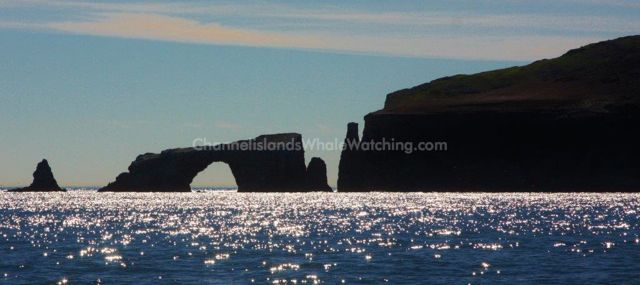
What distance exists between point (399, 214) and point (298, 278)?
68.6 metres

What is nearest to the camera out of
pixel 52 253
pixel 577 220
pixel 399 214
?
pixel 52 253

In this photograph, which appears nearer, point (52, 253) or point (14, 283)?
point (14, 283)

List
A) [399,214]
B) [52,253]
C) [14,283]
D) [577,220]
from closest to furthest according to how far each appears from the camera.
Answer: [14,283], [52,253], [577,220], [399,214]

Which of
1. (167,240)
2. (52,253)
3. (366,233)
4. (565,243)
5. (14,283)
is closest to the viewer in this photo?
(14,283)

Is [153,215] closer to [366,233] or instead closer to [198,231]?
[198,231]

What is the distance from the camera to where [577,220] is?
101m

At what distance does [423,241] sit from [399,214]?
151 ft

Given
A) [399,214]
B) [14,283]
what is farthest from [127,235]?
[399,214]

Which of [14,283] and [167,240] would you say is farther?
[167,240]

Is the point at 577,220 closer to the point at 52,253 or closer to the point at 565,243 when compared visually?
the point at 565,243

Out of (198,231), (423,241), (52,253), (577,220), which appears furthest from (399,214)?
(52,253)

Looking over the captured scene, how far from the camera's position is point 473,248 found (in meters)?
65.2

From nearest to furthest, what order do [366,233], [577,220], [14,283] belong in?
[14,283], [366,233], [577,220]

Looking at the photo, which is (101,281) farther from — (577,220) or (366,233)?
(577,220)
